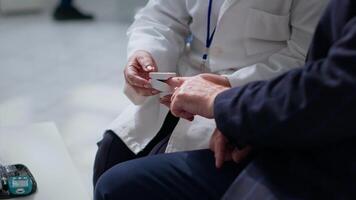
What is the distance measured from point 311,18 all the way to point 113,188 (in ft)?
1.69

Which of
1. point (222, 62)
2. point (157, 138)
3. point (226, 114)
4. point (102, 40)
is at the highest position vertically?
point (226, 114)

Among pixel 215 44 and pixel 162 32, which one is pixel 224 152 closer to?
pixel 215 44

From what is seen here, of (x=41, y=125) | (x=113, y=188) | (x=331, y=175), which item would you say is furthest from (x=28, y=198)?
(x=331, y=175)

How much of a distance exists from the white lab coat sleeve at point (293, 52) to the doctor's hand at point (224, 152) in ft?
0.55

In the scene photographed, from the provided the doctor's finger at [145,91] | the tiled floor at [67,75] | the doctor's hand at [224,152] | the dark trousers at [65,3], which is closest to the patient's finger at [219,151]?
the doctor's hand at [224,152]

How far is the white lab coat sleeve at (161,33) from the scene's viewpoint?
4.22 ft

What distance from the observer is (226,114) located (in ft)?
2.81

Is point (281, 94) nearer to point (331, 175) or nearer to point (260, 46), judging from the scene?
point (331, 175)

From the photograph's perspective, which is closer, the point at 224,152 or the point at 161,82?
the point at 224,152

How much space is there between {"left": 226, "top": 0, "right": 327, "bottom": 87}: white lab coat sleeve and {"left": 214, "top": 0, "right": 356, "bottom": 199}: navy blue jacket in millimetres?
265

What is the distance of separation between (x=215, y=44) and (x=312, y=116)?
47cm

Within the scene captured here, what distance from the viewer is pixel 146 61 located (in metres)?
1.24

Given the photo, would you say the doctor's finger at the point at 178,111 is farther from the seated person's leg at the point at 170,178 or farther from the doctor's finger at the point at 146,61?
the doctor's finger at the point at 146,61

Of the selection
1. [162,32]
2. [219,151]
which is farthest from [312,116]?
[162,32]
